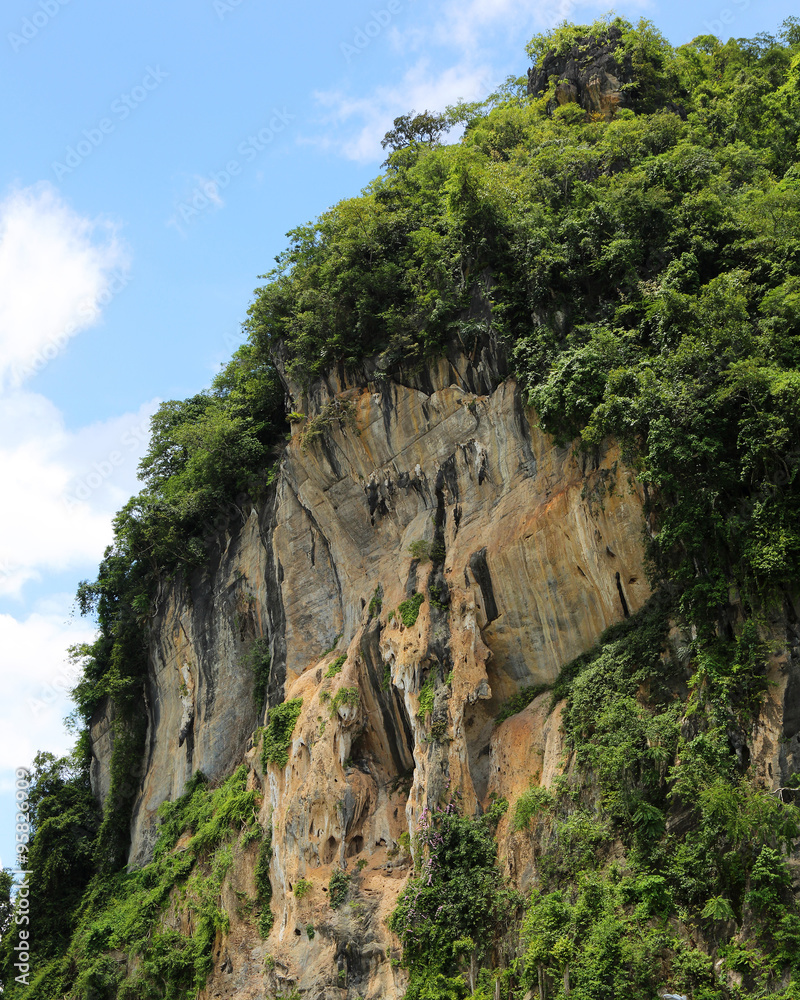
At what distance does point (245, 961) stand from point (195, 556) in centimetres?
1238

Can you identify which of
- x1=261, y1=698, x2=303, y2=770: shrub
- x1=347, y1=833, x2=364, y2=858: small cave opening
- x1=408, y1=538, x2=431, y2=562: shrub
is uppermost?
x1=408, y1=538, x2=431, y2=562: shrub

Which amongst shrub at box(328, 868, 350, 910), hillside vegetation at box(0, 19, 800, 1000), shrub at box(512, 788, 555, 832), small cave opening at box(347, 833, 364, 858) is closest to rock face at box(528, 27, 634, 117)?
hillside vegetation at box(0, 19, 800, 1000)

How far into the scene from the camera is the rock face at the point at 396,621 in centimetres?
1708

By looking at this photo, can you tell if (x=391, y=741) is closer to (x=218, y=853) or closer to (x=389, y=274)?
(x=218, y=853)

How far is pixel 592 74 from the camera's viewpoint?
29656 millimetres

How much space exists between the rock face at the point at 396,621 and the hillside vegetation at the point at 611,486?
89 centimetres

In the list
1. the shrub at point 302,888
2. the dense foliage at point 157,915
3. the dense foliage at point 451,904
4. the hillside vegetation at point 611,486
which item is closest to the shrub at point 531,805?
the hillside vegetation at point 611,486

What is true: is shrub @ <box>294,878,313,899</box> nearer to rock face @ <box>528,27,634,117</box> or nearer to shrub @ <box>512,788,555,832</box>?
shrub @ <box>512,788,555,832</box>

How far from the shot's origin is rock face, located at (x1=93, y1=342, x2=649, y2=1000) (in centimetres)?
1708

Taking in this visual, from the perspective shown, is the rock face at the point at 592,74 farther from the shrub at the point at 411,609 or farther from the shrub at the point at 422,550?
the shrub at the point at 411,609

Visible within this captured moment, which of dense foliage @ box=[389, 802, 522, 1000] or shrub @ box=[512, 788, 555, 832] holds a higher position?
shrub @ box=[512, 788, 555, 832]

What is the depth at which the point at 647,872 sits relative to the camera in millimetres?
13102

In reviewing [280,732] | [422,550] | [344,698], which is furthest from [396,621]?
[280,732]

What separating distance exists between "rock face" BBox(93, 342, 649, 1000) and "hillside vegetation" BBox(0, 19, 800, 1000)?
2.92 ft
